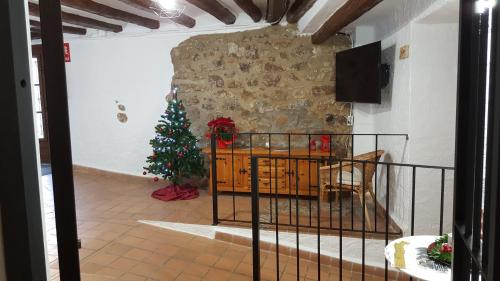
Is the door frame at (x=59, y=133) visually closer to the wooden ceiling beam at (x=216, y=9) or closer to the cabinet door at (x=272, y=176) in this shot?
the wooden ceiling beam at (x=216, y=9)

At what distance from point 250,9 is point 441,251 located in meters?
3.32

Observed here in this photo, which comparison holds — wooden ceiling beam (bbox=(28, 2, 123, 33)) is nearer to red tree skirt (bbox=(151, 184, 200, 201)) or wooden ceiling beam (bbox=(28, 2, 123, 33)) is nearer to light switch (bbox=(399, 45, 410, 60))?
red tree skirt (bbox=(151, 184, 200, 201))

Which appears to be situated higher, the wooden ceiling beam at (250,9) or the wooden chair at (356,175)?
the wooden ceiling beam at (250,9)

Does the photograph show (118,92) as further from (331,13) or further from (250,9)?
(331,13)

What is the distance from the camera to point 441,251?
5.68 feet

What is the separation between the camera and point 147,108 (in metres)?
5.47

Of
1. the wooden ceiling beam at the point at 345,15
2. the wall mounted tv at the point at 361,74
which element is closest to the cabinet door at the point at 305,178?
the wall mounted tv at the point at 361,74

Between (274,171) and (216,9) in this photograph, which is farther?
(274,171)

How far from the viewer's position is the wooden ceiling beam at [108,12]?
3711mm

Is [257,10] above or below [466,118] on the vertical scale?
above

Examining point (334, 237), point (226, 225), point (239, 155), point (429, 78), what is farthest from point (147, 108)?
point (429, 78)

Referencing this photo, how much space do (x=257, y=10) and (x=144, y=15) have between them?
5.10 feet

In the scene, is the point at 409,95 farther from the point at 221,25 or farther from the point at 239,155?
the point at 221,25

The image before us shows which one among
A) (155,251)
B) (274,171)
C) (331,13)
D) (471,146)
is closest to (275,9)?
(331,13)
